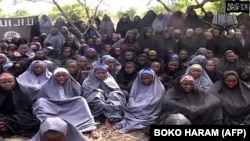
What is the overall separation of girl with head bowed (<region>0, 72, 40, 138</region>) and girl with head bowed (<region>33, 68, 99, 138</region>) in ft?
0.37

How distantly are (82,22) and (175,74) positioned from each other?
4.86 metres

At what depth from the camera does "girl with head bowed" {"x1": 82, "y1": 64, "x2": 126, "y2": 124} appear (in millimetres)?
5168

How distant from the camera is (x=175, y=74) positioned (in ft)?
21.6

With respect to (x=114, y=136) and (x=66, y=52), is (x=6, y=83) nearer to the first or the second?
(x=114, y=136)

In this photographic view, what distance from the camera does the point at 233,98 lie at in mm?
4848

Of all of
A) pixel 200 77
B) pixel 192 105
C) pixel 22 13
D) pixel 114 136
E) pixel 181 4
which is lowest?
pixel 114 136

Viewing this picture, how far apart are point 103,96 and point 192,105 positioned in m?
1.35

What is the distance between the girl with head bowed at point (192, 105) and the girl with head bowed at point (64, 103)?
35.8 inches

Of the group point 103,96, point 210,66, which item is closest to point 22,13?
point 210,66

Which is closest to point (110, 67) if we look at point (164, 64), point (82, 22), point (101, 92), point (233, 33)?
point (164, 64)

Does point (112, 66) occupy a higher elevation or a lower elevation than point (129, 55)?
lower

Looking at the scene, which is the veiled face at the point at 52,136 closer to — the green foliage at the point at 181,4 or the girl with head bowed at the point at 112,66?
the girl with head bowed at the point at 112,66

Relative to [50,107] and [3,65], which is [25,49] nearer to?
[3,65]

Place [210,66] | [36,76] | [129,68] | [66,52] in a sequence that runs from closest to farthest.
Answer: [36,76] → [210,66] → [129,68] → [66,52]
